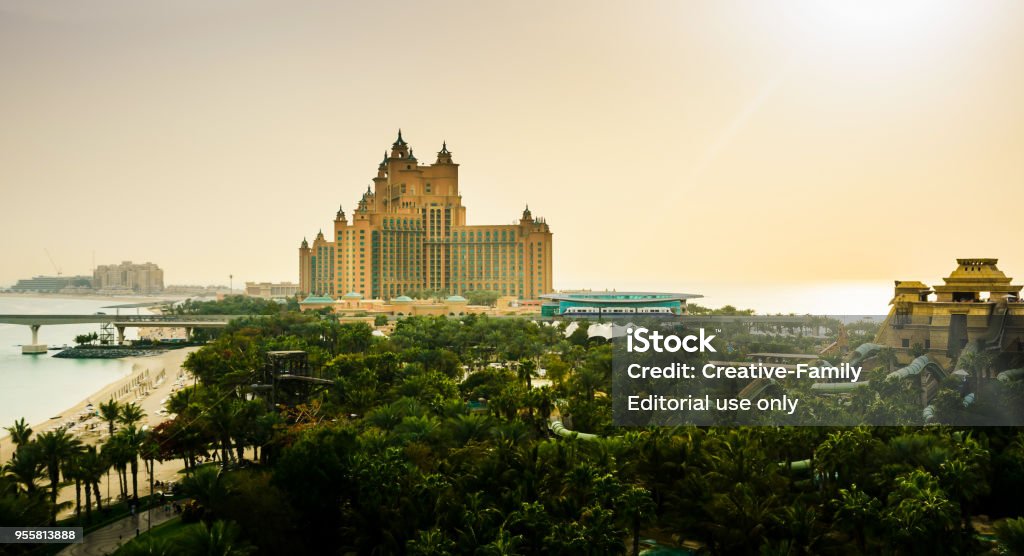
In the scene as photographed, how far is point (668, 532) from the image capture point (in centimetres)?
2800

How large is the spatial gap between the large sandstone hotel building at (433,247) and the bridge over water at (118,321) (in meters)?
27.3

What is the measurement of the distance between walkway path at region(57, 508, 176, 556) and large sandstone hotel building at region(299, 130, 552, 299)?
11586 centimetres

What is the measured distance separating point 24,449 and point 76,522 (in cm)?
Answer: 345

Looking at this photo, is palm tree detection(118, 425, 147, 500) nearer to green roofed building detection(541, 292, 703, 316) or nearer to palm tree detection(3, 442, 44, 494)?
palm tree detection(3, 442, 44, 494)

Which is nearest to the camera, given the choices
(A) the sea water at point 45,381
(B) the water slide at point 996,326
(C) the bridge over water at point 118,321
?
(B) the water slide at point 996,326

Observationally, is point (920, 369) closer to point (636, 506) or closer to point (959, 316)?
point (959, 316)

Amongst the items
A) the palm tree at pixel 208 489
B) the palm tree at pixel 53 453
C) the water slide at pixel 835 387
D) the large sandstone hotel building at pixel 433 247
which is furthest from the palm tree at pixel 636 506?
the large sandstone hotel building at pixel 433 247

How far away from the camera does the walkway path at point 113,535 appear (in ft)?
86.9

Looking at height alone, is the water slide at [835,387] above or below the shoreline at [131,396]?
above

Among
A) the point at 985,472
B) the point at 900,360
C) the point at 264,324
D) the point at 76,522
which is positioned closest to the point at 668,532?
the point at 985,472

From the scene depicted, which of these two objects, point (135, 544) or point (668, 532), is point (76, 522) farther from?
point (668, 532)

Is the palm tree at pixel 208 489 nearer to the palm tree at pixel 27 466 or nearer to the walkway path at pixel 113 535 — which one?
the walkway path at pixel 113 535

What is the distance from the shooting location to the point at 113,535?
2814cm

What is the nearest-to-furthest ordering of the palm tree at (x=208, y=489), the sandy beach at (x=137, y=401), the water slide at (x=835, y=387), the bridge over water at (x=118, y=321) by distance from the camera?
the palm tree at (x=208, y=489)
the sandy beach at (x=137, y=401)
the water slide at (x=835, y=387)
the bridge over water at (x=118, y=321)
